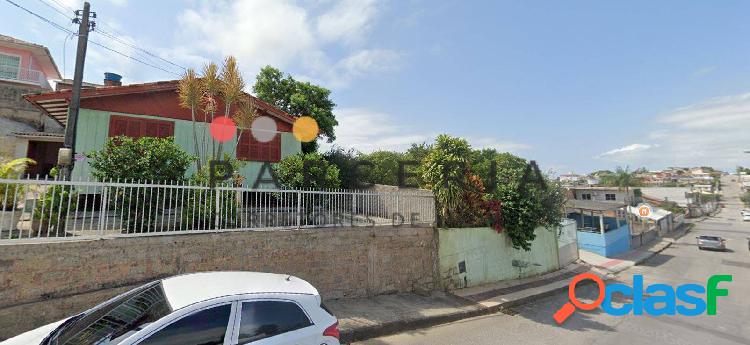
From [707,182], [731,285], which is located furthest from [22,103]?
[707,182]

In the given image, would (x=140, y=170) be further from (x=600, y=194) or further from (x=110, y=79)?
(x=600, y=194)

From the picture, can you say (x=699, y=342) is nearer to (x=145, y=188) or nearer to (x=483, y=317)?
(x=483, y=317)

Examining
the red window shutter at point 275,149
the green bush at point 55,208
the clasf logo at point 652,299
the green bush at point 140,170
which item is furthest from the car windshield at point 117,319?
the red window shutter at point 275,149

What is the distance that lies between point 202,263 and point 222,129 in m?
6.57

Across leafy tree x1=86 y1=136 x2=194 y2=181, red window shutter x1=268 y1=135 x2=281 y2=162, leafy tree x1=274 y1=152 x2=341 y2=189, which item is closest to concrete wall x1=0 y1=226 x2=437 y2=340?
leafy tree x1=86 y1=136 x2=194 y2=181

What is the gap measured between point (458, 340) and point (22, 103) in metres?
24.8

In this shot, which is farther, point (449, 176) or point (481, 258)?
point (481, 258)

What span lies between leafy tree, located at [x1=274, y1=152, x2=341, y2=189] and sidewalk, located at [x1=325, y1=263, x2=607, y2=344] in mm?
3671

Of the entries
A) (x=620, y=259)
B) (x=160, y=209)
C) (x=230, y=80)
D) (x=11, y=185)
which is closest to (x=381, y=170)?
(x=230, y=80)

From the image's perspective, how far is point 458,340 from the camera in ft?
21.1

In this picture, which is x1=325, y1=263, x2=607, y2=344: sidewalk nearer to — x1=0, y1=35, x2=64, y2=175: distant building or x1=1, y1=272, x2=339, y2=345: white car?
x1=1, y1=272, x2=339, y2=345: white car

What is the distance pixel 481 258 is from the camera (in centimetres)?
1084

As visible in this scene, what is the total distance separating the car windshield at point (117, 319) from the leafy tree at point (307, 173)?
247 inches

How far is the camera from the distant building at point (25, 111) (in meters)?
14.7
